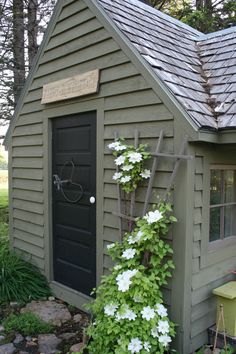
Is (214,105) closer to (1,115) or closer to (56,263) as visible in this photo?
(56,263)

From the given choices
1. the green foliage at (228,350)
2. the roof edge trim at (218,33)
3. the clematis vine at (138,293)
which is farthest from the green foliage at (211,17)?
the green foliage at (228,350)

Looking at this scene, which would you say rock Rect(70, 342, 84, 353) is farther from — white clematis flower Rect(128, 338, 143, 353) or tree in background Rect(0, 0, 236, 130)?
tree in background Rect(0, 0, 236, 130)

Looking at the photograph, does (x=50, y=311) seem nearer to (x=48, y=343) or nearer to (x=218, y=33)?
(x=48, y=343)

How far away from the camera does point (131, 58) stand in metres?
3.25

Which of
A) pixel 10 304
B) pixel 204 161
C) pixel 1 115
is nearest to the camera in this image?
pixel 204 161

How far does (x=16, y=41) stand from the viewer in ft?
31.2

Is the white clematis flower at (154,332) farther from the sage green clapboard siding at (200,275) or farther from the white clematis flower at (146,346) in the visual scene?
the sage green clapboard siding at (200,275)

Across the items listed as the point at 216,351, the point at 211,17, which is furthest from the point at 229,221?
the point at 211,17

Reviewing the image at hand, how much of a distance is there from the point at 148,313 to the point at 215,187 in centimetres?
134

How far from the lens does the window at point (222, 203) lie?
331 centimetres

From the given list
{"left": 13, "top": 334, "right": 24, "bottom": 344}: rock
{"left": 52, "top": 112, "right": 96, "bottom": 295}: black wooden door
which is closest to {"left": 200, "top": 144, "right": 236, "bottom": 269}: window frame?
{"left": 52, "top": 112, "right": 96, "bottom": 295}: black wooden door

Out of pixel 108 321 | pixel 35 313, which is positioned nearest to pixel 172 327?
pixel 108 321

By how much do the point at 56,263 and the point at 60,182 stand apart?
3.57ft

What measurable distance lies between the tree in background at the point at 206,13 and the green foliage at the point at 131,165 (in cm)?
618
